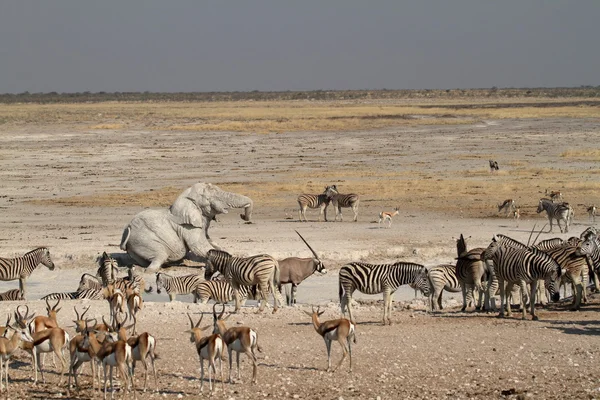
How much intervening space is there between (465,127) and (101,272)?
50.9 meters

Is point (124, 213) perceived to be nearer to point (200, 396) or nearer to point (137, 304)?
point (137, 304)

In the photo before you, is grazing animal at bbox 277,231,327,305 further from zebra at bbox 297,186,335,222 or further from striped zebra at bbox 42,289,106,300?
zebra at bbox 297,186,335,222

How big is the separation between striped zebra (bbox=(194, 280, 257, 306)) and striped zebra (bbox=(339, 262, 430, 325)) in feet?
8.12

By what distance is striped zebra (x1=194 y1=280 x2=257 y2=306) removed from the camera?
1711 cm

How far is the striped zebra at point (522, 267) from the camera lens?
1485 centimetres

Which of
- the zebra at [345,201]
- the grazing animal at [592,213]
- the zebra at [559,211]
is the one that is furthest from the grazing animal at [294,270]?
the grazing animal at [592,213]

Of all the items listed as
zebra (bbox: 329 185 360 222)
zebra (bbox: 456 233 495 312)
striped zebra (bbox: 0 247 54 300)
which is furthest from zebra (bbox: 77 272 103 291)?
zebra (bbox: 329 185 360 222)

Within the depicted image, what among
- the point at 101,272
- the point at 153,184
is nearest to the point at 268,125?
the point at 153,184

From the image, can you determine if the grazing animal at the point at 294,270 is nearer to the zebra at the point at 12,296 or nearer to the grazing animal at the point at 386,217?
the zebra at the point at 12,296

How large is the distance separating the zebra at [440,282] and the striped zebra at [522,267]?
114 cm

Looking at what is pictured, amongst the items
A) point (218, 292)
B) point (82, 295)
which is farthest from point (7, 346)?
point (218, 292)

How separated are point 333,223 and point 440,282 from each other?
1081cm

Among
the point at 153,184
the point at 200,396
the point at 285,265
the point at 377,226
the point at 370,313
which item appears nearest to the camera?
the point at 200,396

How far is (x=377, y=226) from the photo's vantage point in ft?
85.5
